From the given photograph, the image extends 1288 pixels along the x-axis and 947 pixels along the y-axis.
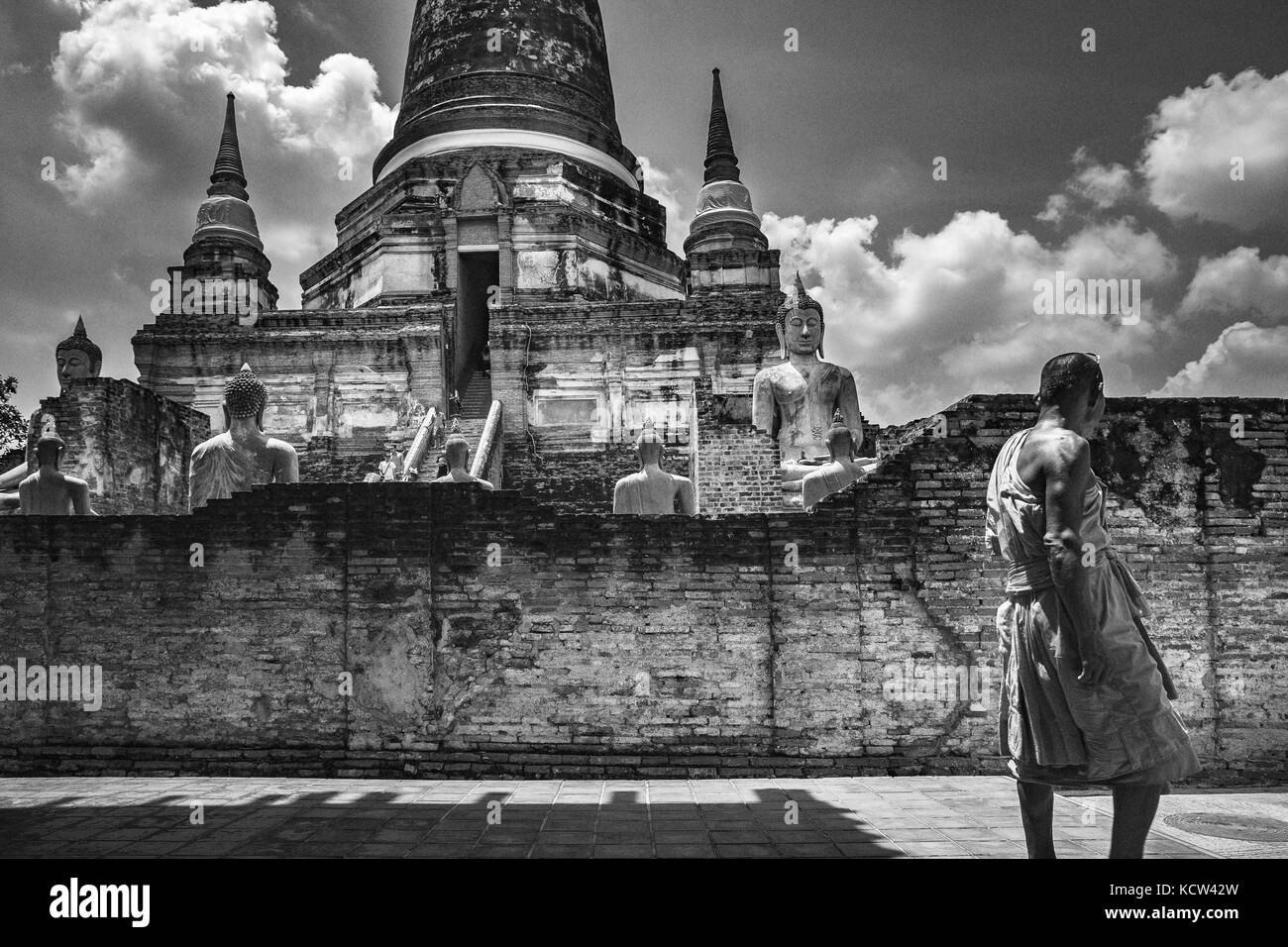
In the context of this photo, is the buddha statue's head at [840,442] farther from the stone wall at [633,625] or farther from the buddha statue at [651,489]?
the stone wall at [633,625]

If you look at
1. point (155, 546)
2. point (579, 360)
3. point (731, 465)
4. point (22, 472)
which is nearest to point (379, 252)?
point (579, 360)

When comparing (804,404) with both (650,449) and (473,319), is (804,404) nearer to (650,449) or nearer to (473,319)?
(650,449)

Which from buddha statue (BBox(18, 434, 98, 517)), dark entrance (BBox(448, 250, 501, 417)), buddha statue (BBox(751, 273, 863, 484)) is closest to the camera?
buddha statue (BBox(18, 434, 98, 517))

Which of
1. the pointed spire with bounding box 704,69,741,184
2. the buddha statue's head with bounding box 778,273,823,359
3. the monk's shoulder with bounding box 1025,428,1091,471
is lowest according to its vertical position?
the monk's shoulder with bounding box 1025,428,1091,471

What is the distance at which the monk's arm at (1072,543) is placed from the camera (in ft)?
11.8

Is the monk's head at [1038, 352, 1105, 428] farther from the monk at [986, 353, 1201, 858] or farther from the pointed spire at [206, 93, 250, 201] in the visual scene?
the pointed spire at [206, 93, 250, 201]

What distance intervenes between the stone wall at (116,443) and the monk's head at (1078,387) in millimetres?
11398

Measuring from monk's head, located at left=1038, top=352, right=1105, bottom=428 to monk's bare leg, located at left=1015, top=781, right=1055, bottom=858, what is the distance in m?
1.46

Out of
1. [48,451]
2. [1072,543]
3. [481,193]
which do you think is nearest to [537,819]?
[1072,543]

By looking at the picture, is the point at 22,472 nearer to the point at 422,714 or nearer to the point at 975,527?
the point at 422,714

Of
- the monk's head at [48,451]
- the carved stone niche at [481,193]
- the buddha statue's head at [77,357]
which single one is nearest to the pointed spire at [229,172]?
the carved stone niche at [481,193]

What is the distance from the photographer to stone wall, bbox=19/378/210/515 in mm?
12586

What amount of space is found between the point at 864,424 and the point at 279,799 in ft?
32.4

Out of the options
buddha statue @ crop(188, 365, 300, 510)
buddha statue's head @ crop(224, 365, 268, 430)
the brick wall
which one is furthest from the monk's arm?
the brick wall
